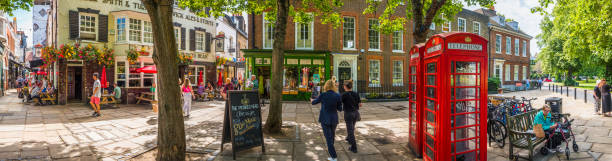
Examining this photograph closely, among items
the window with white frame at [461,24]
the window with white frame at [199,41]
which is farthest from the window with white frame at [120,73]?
the window with white frame at [461,24]

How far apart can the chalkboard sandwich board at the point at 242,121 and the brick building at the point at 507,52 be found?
26.6 meters

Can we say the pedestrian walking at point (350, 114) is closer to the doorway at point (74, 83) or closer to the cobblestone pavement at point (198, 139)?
the cobblestone pavement at point (198, 139)

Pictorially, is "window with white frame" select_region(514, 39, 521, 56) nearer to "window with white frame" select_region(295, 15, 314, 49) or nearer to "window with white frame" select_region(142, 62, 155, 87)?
"window with white frame" select_region(295, 15, 314, 49)

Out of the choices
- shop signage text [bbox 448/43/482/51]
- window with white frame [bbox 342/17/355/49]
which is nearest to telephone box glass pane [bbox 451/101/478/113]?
shop signage text [bbox 448/43/482/51]

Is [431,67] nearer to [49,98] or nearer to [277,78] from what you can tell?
[277,78]

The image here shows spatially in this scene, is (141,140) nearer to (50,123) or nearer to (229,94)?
(229,94)

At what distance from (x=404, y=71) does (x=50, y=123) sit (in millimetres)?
18262

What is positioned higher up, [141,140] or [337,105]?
[337,105]

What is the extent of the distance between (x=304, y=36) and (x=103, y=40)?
1099 cm

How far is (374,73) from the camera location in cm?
1794

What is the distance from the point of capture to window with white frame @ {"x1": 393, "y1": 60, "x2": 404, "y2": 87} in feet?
60.7

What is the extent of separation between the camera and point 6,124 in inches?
317

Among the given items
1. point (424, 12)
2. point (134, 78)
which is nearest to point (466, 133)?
point (424, 12)

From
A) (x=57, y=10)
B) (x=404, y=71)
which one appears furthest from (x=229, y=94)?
(x=404, y=71)
